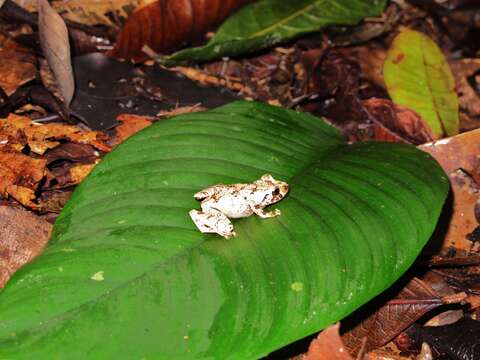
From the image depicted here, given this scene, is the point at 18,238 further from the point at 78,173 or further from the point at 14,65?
the point at 14,65

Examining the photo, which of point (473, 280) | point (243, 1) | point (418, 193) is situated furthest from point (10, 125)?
point (473, 280)

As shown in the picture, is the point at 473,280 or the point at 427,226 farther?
the point at 473,280

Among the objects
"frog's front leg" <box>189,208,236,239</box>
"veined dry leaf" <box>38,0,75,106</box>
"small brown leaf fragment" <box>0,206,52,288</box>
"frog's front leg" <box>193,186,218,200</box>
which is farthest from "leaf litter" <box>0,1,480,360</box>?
"frog's front leg" <box>193,186,218,200</box>

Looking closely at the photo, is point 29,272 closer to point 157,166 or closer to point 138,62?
point 157,166

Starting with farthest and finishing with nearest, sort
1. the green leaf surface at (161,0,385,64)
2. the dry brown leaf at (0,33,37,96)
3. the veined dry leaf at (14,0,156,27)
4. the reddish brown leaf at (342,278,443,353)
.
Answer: the veined dry leaf at (14,0,156,27)
the green leaf surface at (161,0,385,64)
the dry brown leaf at (0,33,37,96)
the reddish brown leaf at (342,278,443,353)

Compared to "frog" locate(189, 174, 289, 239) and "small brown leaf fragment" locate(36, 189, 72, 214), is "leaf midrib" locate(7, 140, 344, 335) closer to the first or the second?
"frog" locate(189, 174, 289, 239)

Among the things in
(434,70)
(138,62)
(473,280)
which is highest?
(434,70)

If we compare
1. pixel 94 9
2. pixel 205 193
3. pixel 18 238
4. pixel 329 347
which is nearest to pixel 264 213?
pixel 205 193
